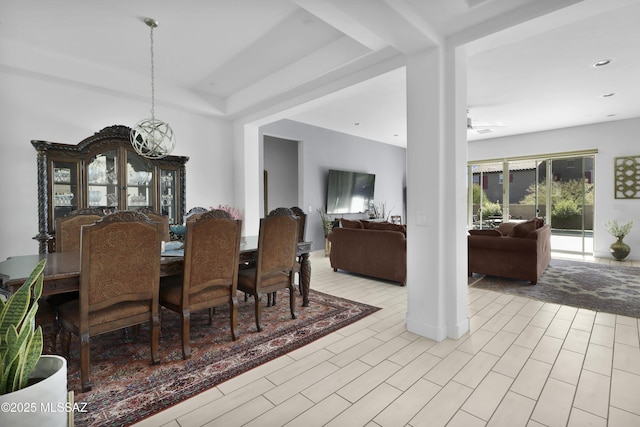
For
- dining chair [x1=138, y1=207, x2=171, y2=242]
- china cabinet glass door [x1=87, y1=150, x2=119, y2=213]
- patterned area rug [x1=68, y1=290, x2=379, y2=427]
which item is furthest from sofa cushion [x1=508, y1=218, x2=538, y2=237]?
china cabinet glass door [x1=87, y1=150, x2=119, y2=213]

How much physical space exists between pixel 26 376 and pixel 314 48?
3.55m

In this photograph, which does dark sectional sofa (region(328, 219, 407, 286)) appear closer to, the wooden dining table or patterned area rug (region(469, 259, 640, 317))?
patterned area rug (region(469, 259, 640, 317))

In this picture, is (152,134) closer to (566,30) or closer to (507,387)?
(507,387)

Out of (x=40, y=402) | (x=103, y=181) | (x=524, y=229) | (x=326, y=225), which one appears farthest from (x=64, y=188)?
(x=524, y=229)

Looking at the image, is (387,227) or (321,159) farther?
(321,159)

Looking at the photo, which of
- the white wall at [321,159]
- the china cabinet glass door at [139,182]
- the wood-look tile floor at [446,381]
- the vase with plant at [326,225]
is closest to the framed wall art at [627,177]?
the wood-look tile floor at [446,381]

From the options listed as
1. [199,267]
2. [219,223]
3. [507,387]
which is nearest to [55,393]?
[199,267]

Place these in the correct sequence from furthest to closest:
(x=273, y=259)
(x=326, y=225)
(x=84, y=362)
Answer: (x=326, y=225) → (x=273, y=259) → (x=84, y=362)

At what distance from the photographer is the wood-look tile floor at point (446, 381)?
168 cm

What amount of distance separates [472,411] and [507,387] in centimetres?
39

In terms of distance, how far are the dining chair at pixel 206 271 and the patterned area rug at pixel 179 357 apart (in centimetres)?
18

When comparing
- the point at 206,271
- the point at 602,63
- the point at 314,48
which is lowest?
the point at 206,271

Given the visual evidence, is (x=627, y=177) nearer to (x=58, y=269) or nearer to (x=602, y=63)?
(x=602, y=63)

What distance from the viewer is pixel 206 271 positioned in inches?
94.3
